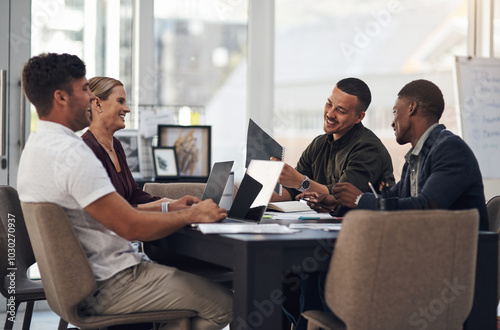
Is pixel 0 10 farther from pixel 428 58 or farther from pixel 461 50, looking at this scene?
pixel 461 50

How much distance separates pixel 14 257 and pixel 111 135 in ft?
2.56

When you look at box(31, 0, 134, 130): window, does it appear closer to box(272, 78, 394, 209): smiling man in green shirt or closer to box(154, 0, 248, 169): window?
box(154, 0, 248, 169): window

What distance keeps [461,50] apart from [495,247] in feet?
10.7

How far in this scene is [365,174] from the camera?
3033 mm

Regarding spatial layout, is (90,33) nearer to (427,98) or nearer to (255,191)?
(255,191)

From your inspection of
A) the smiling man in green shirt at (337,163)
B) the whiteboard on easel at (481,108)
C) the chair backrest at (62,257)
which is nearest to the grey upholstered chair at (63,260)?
the chair backrest at (62,257)

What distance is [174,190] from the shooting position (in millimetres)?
3168

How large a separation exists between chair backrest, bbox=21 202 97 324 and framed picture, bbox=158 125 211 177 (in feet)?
7.12

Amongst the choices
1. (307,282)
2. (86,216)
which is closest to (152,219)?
(86,216)

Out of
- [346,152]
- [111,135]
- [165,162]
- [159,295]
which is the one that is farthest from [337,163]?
[159,295]

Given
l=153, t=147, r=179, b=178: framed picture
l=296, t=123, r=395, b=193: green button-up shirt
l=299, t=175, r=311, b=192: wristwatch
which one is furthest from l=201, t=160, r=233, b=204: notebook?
l=153, t=147, r=179, b=178: framed picture

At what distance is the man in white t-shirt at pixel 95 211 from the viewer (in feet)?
6.19

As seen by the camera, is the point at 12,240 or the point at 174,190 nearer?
the point at 12,240

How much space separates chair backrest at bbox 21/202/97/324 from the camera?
188 cm
